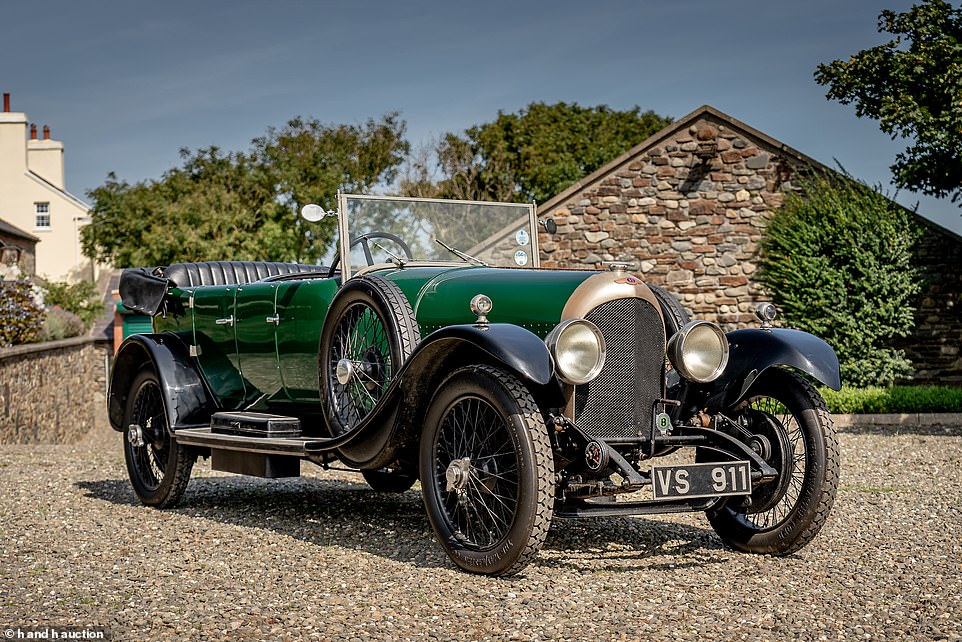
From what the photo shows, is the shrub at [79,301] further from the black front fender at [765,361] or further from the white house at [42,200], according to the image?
the black front fender at [765,361]

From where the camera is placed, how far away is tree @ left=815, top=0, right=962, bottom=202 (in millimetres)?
13453

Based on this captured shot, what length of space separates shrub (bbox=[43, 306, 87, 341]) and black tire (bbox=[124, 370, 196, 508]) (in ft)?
35.5

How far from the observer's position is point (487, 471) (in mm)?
5016

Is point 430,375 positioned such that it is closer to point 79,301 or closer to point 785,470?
point 785,470

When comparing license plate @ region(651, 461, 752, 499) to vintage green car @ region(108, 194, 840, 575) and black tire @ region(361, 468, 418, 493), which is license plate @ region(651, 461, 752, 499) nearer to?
vintage green car @ region(108, 194, 840, 575)

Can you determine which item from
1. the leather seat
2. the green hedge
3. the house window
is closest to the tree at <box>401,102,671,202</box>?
the house window

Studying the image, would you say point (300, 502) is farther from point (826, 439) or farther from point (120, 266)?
point (120, 266)

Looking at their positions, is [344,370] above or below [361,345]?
below

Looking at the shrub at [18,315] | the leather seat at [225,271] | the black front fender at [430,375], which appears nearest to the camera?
the black front fender at [430,375]

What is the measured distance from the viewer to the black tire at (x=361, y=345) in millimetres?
5762

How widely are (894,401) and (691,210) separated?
4.54 metres

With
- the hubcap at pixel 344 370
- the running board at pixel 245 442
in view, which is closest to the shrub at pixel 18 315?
the running board at pixel 245 442

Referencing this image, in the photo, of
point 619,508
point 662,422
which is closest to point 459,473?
point 619,508

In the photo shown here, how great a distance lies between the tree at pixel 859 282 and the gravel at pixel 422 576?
7917mm
